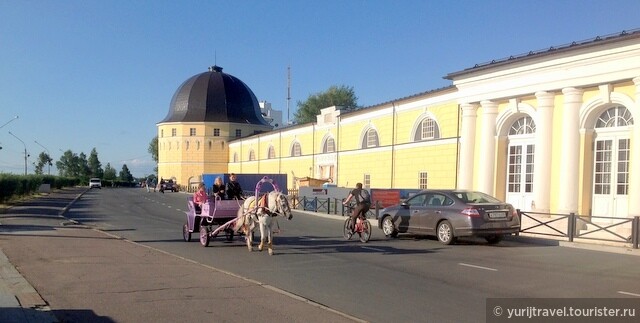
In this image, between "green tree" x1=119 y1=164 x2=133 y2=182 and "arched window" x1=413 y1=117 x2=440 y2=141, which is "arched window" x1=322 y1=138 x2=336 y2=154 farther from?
"green tree" x1=119 y1=164 x2=133 y2=182

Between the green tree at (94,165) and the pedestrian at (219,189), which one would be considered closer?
the pedestrian at (219,189)

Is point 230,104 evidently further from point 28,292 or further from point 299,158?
point 28,292

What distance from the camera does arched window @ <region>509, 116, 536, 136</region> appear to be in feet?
81.6

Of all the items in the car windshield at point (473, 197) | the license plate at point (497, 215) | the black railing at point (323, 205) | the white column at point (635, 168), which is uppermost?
the white column at point (635, 168)

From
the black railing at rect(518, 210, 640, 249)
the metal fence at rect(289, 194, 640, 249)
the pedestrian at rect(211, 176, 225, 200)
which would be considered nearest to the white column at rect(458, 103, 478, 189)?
the metal fence at rect(289, 194, 640, 249)

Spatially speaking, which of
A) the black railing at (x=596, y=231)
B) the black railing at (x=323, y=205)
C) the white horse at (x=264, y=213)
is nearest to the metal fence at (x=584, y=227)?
the black railing at (x=596, y=231)

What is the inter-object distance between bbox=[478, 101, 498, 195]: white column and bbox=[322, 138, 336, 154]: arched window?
24.5m

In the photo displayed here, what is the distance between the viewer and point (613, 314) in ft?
27.4

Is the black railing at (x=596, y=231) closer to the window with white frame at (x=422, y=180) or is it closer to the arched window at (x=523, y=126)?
the arched window at (x=523, y=126)

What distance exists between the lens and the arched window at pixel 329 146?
4994 cm

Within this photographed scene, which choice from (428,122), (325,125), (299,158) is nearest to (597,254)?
(428,122)

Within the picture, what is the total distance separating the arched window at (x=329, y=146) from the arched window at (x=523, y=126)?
25.0m

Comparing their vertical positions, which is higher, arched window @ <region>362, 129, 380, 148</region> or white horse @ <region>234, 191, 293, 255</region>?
arched window @ <region>362, 129, 380, 148</region>

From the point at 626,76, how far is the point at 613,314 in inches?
567
